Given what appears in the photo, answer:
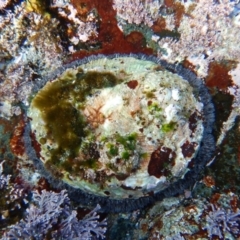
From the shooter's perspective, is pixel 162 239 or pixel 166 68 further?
pixel 166 68

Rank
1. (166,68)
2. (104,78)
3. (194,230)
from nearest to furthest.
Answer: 1. (194,230)
2. (104,78)
3. (166,68)

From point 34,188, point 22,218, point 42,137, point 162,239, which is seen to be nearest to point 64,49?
point 42,137

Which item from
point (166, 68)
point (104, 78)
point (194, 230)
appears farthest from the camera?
point (166, 68)

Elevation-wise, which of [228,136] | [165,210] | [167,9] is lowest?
[165,210]

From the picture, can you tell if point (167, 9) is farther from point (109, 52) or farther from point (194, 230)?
point (194, 230)
